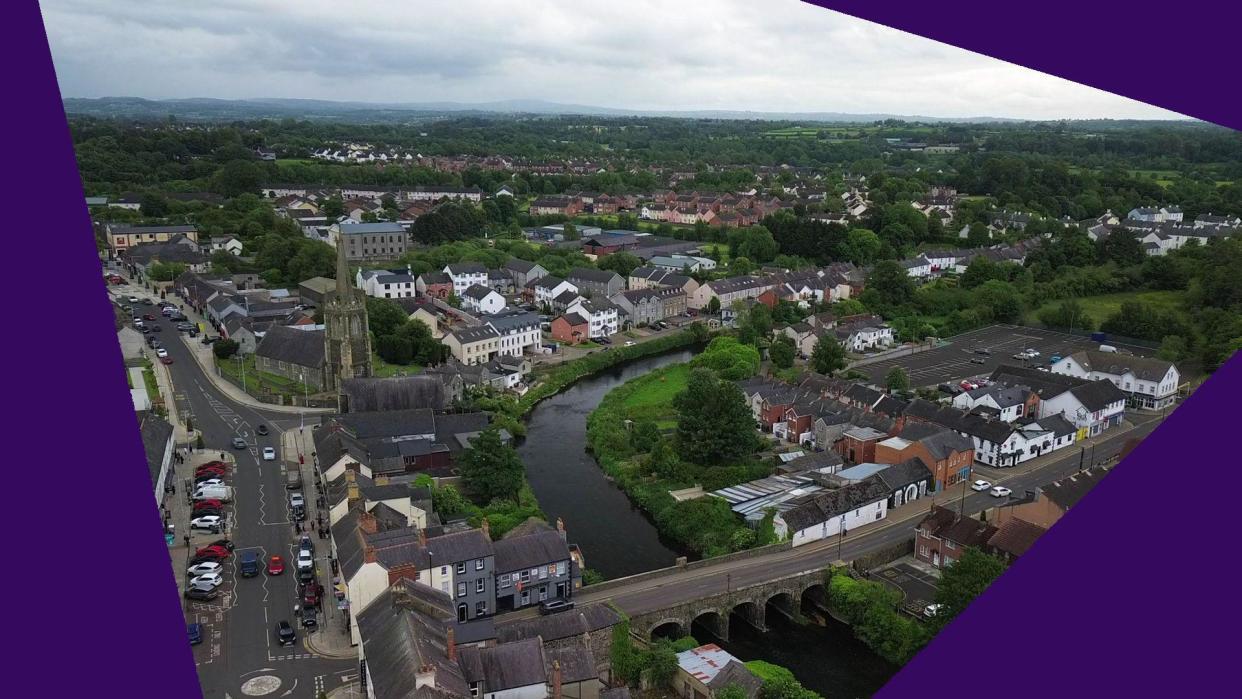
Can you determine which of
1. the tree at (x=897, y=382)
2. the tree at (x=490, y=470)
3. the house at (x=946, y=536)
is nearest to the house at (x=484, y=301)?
the tree at (x=897, y=382)

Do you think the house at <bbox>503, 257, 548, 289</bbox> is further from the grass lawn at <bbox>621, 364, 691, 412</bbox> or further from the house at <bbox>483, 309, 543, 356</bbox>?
the grass lawn at <bbox>621, 364, 691, 412</bbox>

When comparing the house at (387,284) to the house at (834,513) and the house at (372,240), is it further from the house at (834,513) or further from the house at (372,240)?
the house at (834,513)

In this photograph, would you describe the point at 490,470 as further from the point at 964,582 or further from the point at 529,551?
the point at 964,582

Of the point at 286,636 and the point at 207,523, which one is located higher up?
the point at 286,636

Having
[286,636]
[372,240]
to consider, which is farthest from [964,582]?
[372,240]

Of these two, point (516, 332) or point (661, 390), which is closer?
point (661, 390)

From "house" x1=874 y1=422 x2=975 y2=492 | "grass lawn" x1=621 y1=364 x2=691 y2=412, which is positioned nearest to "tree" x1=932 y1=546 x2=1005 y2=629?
"house" x1=874 y1=422 x2=975 y2=492
